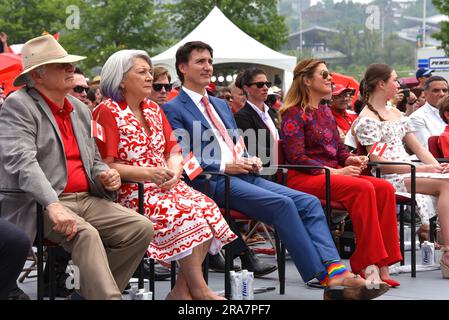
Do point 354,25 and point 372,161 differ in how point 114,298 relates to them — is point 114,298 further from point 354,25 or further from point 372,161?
point 354,25

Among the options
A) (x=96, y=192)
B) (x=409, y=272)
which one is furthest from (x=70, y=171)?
(x=409, y=272)

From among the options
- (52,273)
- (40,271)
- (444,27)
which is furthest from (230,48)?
(40,271)

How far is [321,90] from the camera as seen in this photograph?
24.7 feet

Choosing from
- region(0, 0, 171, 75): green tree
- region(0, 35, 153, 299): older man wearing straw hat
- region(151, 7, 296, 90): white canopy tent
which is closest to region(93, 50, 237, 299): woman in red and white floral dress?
region(0, 35, 153, 299): older man wearing straw hat

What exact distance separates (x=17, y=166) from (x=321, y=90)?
2943mm

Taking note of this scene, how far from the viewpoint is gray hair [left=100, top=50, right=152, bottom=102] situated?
6258 millimetres

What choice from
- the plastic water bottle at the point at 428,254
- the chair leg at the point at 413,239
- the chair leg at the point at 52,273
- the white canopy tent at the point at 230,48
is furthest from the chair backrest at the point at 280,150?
the white canopy tent at the point at 230,48

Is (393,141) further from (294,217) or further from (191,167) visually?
(191,167)

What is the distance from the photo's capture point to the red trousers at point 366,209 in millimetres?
7074

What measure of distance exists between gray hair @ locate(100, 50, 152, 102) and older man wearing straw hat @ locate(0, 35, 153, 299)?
0.35 m

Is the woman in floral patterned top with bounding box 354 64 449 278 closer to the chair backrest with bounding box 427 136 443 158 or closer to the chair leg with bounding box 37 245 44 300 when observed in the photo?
the chair backrest with bounding box 427 136 443 158

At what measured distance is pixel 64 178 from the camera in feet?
18.4

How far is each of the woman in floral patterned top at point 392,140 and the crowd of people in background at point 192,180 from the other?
0.01 metres
